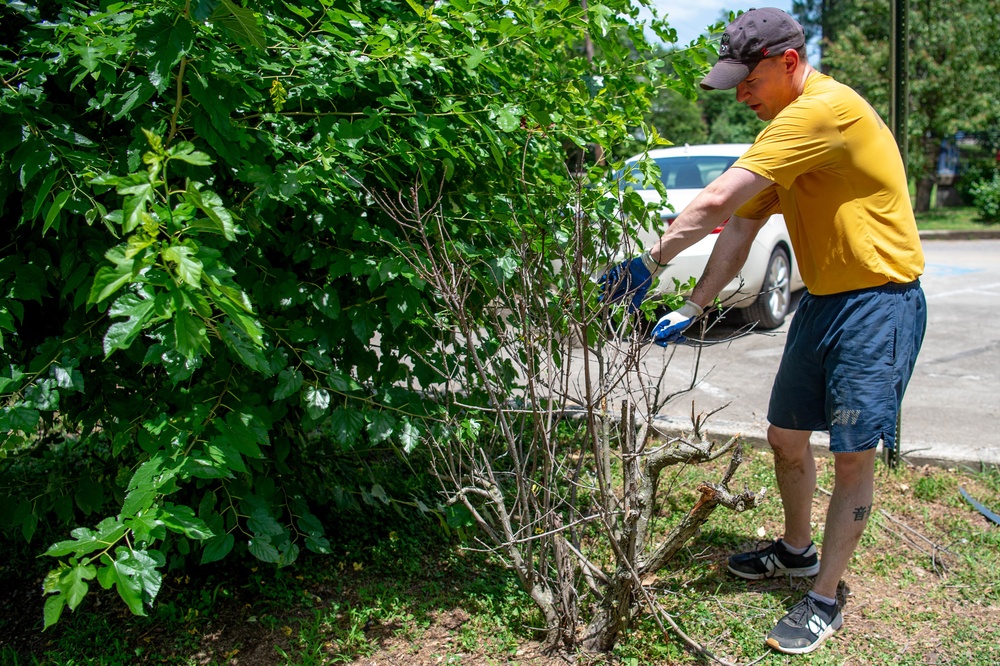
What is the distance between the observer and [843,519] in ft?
9.43

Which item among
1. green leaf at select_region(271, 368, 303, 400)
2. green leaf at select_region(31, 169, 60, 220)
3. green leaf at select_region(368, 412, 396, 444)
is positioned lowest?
green leaf at select_region(368, 412, 396, 444)

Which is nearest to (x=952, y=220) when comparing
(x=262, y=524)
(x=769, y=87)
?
(x=769, y=87)

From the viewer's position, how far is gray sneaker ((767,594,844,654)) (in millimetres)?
2805

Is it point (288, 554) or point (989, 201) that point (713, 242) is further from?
point (989, 201)

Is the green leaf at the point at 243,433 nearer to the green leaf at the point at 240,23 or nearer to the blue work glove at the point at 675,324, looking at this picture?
the green leaf at the point at 240,23

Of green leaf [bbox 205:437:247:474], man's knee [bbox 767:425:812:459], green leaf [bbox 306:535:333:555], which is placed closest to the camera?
green leaf [bbox 205:437:247:474]

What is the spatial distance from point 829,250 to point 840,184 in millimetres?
216

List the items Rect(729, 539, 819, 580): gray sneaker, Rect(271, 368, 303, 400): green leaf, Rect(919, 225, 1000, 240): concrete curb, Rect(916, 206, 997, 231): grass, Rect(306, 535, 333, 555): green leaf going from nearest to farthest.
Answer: Rect(271, 368, 303, 400): green leaf → Rect(306, 535, 333, 555): green leaf → Rect(729, 539, 819, 580): gray sneaker → Rect(919, 225, 1000, 240): concrete curb → Rect(916, 206, 997, 231): grass

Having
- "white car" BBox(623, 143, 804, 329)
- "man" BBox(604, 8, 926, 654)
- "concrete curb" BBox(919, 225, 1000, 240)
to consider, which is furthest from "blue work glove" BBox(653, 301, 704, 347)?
"concrete curb" BBox(919, 225, 1000, 240)

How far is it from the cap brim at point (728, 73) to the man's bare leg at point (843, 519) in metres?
1.30

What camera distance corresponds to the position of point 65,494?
2.88m

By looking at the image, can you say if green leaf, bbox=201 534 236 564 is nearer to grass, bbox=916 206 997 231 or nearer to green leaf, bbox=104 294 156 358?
green leaf, bbox=104 294 156 358

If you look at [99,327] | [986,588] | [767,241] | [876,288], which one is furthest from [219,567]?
[767,241]

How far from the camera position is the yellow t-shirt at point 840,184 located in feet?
8.61
